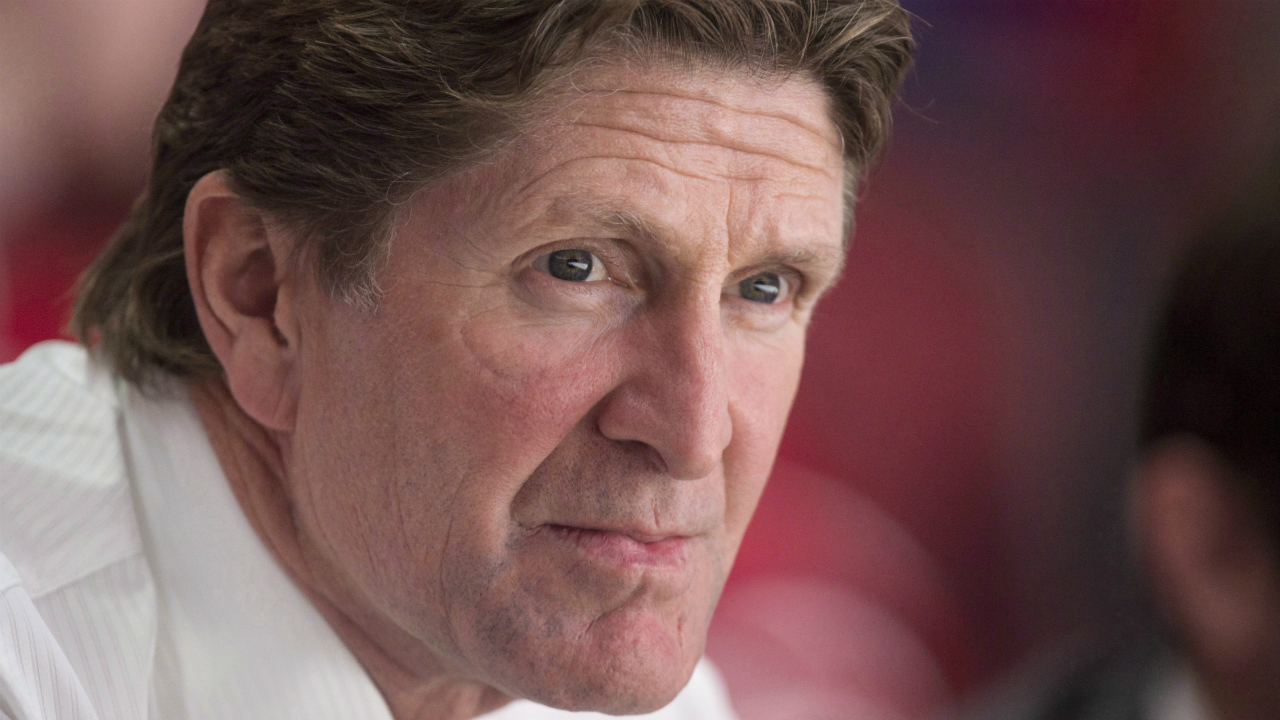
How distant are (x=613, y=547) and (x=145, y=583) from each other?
61cm

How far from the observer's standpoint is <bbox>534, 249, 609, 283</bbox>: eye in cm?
138

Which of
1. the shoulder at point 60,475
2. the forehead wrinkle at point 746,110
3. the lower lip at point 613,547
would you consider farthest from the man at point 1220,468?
the shoulder at point 60,475

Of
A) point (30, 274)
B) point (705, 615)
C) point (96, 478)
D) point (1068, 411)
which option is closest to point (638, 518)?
point (705, 615)

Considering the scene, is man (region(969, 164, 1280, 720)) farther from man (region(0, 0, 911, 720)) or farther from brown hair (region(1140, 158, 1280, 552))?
man (region(0, 0, 911, 720))

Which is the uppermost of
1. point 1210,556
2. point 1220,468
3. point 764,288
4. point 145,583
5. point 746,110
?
point 746,110

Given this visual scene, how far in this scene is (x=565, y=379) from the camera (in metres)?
1.35

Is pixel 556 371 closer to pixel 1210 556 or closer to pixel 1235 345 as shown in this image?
pixel 1235 345

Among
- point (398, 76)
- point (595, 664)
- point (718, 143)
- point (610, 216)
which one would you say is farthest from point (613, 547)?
point (398, 76)

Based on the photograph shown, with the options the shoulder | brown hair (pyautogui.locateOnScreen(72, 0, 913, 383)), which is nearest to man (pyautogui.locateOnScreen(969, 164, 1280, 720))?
brown hair (pyautogui.locateOnScreen(72, 0, 913, 383))

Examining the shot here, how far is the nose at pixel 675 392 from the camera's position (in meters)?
1.35

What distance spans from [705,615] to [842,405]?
244 cm

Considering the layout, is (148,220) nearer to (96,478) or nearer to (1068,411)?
(96,478)

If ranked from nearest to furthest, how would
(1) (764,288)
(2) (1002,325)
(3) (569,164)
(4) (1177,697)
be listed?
(3) (569,164), (1) (764,288), (4) (1177,697), (2) (1002,325)

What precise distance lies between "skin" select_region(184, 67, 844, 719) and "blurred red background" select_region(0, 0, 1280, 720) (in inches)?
85.2
